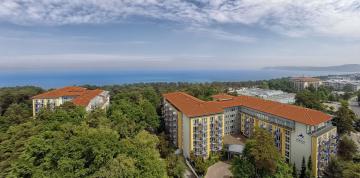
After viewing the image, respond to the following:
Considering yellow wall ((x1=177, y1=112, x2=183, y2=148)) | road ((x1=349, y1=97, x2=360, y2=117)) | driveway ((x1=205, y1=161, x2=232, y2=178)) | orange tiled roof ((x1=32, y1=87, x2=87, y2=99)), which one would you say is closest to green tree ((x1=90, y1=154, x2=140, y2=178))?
driveway ((x1=205, y1=161, x2=232, y2=178))

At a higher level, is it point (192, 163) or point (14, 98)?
point (14, 98)

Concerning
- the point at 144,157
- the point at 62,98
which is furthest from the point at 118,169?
the point at 62,98

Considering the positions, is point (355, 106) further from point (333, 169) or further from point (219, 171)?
point (219, 171)

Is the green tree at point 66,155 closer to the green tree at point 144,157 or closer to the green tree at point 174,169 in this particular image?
the green tree at point 144,157

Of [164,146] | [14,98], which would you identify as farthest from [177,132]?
[14,98]

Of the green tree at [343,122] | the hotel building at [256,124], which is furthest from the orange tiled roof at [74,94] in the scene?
the green tree at [343,122]

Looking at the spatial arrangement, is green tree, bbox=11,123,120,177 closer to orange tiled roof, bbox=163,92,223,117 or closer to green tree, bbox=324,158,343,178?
orange tiled roof, bbox=163,92,223,117

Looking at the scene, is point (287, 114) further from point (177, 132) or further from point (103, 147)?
point (103, 147)
